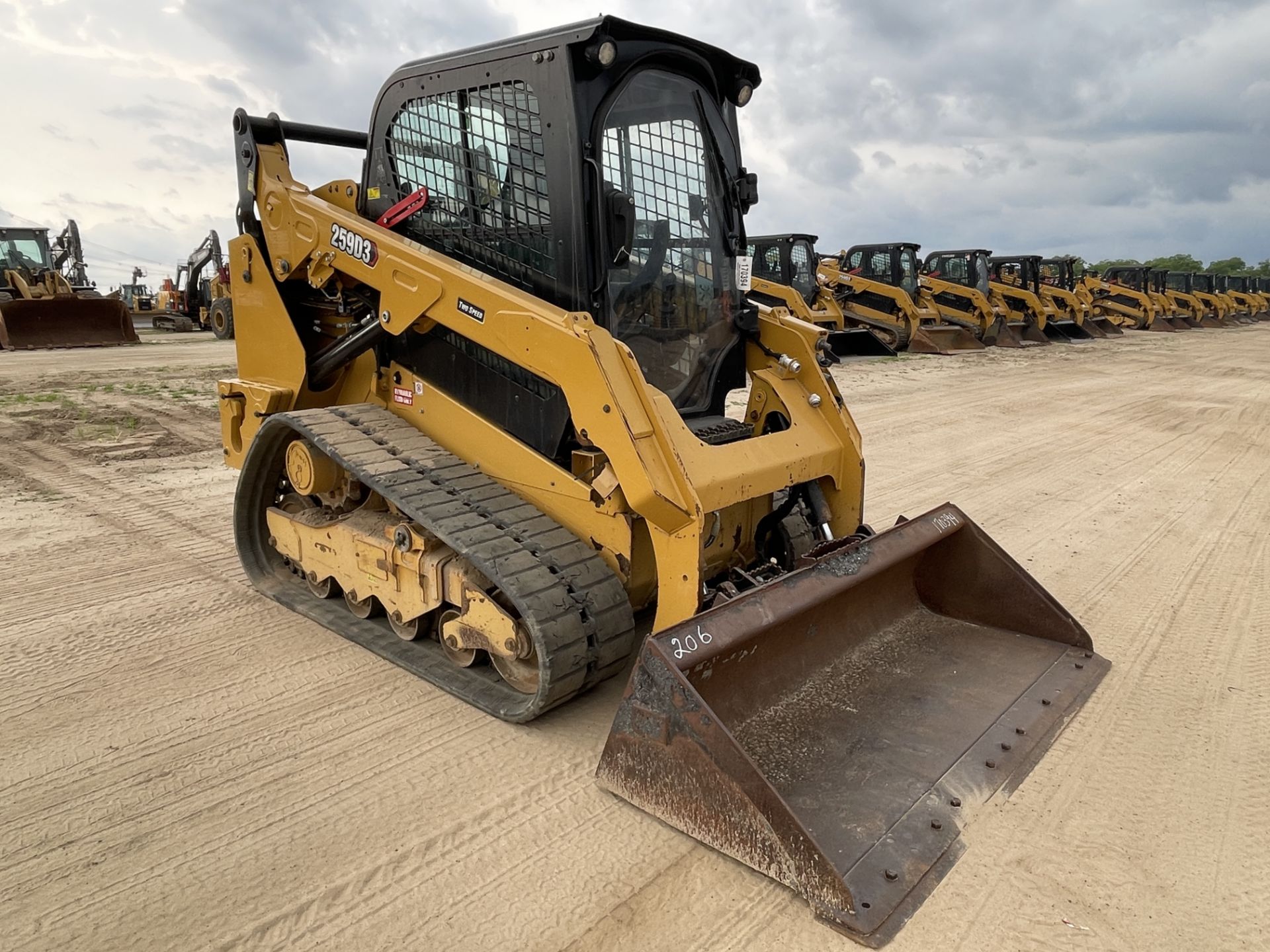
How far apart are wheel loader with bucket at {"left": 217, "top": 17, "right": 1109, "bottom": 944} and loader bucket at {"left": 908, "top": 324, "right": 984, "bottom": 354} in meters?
15.8

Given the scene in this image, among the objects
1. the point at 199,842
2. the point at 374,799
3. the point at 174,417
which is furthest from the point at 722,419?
the point at 174,417

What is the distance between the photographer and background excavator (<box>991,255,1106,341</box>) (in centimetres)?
2350

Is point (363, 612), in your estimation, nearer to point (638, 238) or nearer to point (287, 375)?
point (287, 375)

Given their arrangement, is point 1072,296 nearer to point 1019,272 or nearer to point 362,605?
point 1019,272

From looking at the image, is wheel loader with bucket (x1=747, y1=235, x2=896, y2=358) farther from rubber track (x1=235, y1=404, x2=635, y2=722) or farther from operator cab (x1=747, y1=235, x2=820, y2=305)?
rubber track (x1=235, y1=404, x2=635, y2=722)

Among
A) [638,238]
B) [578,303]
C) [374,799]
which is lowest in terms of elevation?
[374,799]

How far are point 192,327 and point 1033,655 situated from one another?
23687 millimetres

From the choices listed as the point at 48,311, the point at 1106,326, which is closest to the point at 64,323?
the point at 48,311

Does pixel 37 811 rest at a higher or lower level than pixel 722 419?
lower

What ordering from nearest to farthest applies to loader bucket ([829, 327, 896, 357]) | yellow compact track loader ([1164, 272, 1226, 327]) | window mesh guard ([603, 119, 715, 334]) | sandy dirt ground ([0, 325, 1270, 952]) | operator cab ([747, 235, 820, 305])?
1. sandy dirt ground ([0, 325, 1270, 952])
2. window mesh guard ([603, 119, 715, 334])
3. operator cab ([747, 235, 820, 305])
4. loader bucket ([829, 327, 896, 357])
5. yellow compact track loader ([1164, 272, 1226, 327])

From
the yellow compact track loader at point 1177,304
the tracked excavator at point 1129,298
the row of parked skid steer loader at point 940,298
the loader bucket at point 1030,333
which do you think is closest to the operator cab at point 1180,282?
the yellow compact track loader at point 1177,304

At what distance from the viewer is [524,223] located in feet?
11.5

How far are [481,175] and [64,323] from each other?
55.2 ft

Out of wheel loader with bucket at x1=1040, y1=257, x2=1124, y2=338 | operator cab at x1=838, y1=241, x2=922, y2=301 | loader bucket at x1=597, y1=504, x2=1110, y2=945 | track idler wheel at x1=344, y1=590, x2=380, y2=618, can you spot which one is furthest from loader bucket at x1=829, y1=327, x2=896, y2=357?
track idler wheel at x1=344, y1=590, x2=380, y2=618
